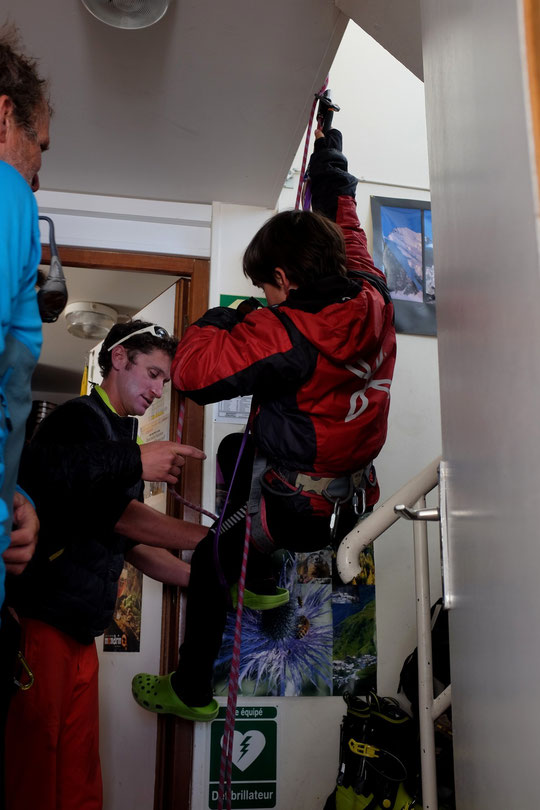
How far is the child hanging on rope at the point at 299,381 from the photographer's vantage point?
1825mm

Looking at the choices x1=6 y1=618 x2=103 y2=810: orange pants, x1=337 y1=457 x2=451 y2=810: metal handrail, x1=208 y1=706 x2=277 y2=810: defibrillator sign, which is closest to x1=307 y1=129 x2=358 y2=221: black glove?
x1=337 y1=457 x2=451 y2=810: metal handrail

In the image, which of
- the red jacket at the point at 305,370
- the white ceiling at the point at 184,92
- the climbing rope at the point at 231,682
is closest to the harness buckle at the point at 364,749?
the climbing rope at the point at 231,682

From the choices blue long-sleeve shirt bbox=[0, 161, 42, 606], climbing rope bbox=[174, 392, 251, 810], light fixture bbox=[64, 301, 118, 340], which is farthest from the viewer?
light fixture bbox=[64, 301, 118, 340]

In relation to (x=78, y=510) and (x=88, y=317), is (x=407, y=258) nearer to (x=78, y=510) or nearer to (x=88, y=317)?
(x=78, y=510)

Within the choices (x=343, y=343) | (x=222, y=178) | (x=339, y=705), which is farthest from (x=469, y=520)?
(x=222, y=178)

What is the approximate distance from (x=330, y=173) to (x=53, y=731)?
6.00 ft

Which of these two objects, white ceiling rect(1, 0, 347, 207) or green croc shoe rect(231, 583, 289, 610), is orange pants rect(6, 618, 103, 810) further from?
white ceiling rect(1, 0, 347, 207)

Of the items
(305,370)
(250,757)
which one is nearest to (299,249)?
(305,370)

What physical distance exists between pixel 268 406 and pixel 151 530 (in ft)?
2.43

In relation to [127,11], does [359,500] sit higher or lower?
lower

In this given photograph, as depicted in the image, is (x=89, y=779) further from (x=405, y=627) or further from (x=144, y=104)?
(x=144, y=104)

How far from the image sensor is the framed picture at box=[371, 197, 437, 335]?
2930mm

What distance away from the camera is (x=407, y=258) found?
2.99 m

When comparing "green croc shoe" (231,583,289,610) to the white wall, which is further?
the white wall
